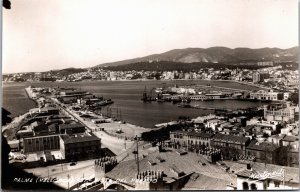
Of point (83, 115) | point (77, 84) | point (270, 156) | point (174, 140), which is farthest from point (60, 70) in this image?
point (270, 156)

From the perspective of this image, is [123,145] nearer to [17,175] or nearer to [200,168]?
[200,168]

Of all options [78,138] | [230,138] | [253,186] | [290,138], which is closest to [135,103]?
[78,138]

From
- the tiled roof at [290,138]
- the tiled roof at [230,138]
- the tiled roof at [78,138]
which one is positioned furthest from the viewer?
the tiled roof at [230,138]

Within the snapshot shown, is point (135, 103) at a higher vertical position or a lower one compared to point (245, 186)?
higher

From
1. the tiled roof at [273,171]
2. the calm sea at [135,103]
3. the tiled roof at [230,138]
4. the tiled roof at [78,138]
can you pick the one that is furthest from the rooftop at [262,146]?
the tiled roof at [78,138]

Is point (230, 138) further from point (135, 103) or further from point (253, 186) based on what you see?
point (135, 103)

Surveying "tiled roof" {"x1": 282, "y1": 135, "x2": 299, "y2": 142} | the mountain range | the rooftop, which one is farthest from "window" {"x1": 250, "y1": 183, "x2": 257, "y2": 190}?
the mountain range

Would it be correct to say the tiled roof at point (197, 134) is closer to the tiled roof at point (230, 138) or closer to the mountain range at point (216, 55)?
the tiled roof at point (230, 138)
